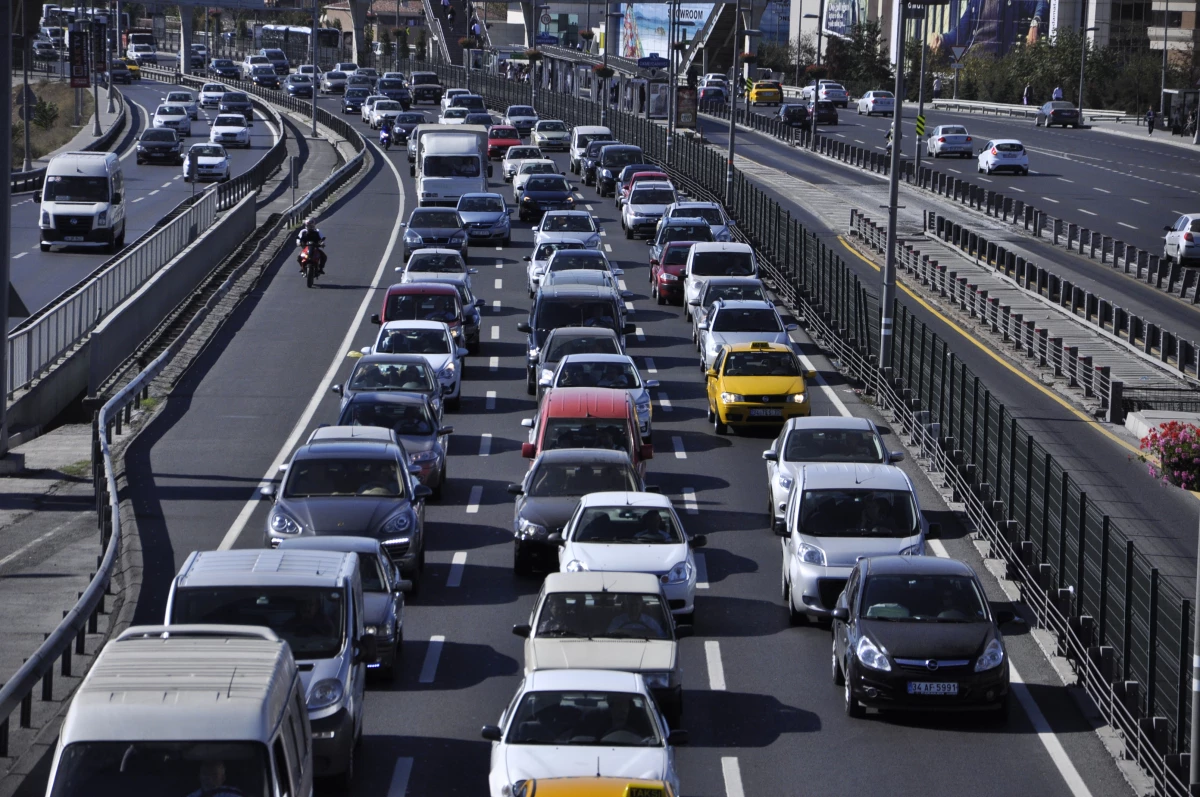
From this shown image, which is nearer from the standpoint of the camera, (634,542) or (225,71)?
(634,542)

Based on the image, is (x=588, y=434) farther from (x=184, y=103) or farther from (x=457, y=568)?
(x=184, y=103)

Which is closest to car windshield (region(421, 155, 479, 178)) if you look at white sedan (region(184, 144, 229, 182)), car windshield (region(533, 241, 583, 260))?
car windshield (region(533, 241, 583, 260))

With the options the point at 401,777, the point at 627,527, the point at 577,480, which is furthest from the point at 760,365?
the point at 401,777

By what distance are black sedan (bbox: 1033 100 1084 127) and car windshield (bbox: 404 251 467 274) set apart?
234 ft

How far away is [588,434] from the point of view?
2494cm

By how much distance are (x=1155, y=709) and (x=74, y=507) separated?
16937mm

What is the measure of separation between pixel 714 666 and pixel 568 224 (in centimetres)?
3259

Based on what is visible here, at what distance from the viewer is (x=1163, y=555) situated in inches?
922

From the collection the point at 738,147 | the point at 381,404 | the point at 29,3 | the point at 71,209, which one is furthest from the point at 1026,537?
the point at 738,147

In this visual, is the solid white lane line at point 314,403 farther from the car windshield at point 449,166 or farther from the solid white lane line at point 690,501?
the solid white lane line at point 690,501

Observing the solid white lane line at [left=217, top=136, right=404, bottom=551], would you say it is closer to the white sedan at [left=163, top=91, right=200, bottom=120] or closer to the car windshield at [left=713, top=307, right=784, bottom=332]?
the car windshield at [left=713, top=307, right=784, bottom=332]

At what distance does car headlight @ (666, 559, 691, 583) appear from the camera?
19.2m

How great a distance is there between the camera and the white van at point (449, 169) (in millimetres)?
56688

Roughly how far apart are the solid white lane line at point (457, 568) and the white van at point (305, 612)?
20.2ft
